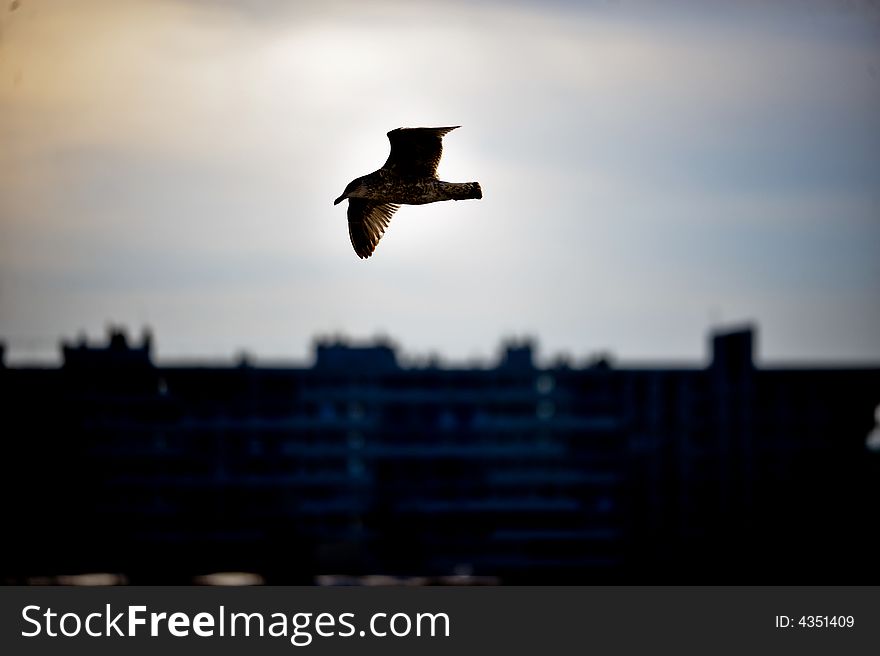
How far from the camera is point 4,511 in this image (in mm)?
127812

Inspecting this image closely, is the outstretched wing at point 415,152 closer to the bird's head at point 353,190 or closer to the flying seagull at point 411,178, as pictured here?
the flying seagull at point 411,178

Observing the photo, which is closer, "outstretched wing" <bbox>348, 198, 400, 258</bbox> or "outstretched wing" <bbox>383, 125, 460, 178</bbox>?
"outstretched wing" <bbox>383, 125, 460, 178</bbox>

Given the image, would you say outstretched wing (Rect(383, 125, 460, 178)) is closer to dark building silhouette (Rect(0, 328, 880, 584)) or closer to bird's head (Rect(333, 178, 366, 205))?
bird's head (Rect(333, 178, 366, 205))

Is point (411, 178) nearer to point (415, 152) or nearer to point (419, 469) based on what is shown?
point (415, 152)

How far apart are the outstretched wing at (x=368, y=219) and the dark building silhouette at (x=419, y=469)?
319 feet

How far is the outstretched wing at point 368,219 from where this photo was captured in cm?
2716

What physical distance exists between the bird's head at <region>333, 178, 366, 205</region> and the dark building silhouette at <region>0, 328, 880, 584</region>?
99195 millimetres

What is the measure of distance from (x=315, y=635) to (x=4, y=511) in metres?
35.6

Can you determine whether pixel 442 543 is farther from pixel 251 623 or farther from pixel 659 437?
pixel 251 623

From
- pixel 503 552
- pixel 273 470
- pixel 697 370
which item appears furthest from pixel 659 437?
pixel 273 470

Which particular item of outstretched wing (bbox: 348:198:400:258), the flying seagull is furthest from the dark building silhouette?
the flying seagull

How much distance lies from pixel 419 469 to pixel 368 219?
100368 millimetres

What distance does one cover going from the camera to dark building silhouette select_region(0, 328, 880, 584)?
125500 mm

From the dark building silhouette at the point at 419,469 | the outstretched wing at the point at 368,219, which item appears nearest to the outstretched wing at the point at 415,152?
the outstretched wing at the point at 368,219
